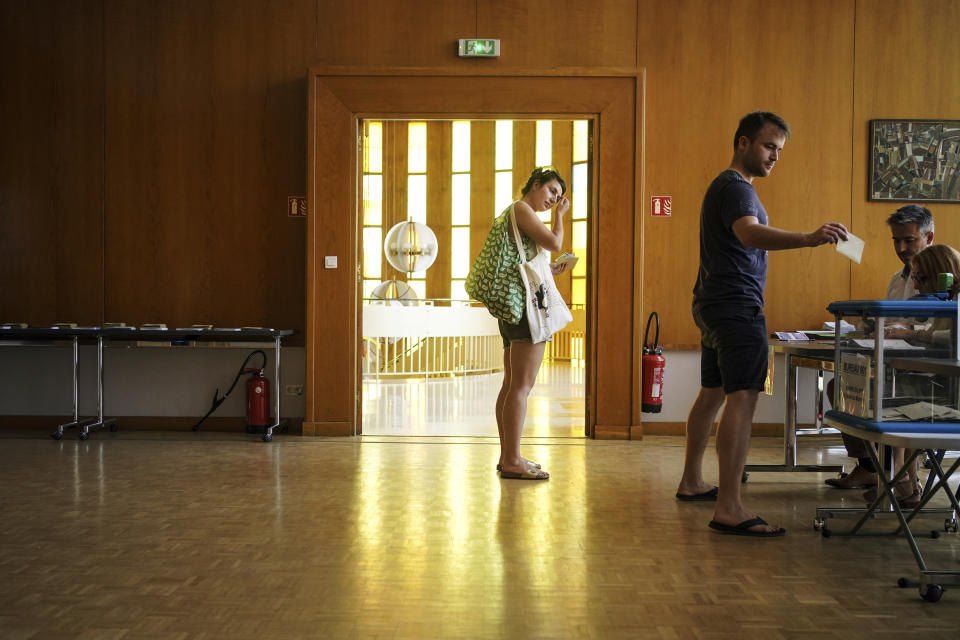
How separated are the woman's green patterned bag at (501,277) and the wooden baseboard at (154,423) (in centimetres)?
223

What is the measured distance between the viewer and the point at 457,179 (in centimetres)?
1473

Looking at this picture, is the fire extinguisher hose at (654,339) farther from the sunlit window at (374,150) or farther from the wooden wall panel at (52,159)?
the sunlit window at (374,150)

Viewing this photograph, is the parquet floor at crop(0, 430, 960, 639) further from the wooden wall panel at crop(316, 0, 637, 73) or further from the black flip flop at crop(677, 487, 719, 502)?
the wooden wall panel at crop(316, 0, 637, 73)

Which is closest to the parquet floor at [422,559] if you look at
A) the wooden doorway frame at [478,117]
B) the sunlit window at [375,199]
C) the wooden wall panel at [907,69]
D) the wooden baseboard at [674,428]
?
the wooden doorway frame at [478,117]

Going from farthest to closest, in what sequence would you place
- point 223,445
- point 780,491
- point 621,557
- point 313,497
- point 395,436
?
point 395,436, point 223,445, point 780,491, point 313,497, point 621,557

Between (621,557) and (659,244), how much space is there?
311 centimetres

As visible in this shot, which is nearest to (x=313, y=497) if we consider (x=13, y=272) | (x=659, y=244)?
(x=659, y=244)

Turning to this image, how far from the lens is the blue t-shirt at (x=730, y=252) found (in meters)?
2.75

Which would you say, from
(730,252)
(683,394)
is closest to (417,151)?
(683,394)

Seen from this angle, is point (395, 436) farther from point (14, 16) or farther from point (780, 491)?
point (14, 16)

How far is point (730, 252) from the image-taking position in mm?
2803

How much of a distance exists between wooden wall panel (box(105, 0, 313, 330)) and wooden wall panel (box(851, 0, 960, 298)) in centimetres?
363

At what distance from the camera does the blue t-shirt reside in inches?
108

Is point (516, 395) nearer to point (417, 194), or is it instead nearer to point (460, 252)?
point (460, 252)
